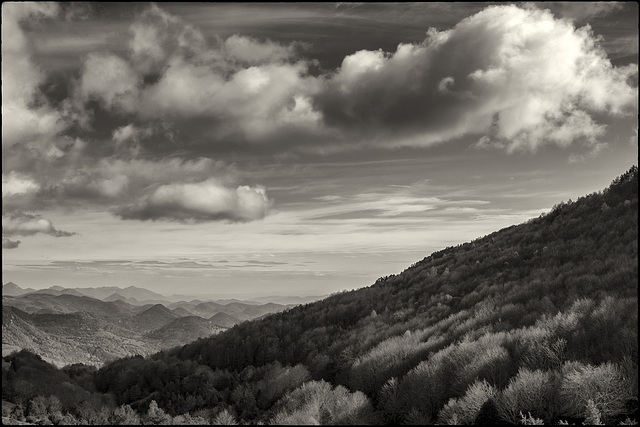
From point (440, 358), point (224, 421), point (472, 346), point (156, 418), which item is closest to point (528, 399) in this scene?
point (472, 346)

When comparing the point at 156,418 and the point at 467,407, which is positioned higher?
the point at 467,407

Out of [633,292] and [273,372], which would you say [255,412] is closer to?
[273,372]

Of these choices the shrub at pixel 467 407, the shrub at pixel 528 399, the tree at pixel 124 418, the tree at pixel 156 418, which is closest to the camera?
the shrub at pixel 528 399

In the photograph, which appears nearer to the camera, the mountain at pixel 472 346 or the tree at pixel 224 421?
the mountain at pixel 472 346

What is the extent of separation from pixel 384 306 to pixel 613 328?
52.5 ft

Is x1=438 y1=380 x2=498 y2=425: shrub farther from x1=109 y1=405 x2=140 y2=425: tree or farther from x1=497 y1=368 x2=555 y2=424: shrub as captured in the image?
x1=109 y1=405 x2=140 y2=425: tree

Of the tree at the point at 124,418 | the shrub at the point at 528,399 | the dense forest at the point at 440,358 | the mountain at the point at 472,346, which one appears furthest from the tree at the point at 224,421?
the shrub at the point at 528,399

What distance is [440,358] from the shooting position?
40.8 ft

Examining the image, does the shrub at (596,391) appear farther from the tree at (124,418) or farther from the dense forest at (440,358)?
the tree at (124,418)

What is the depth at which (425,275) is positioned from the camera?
30.8 m

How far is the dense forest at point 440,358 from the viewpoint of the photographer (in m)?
9.53

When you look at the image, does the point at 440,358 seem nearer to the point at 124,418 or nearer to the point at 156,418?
the point at 156,418

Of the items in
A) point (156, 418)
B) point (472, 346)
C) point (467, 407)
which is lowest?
point (156, 418)

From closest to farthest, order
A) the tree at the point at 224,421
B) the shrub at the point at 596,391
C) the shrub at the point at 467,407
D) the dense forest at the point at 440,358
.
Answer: the shrub at the point at 596,391 → the shrub at the point at 467,407 → the dense forest at the point at 440,358 → the tree at the point at 224,421
